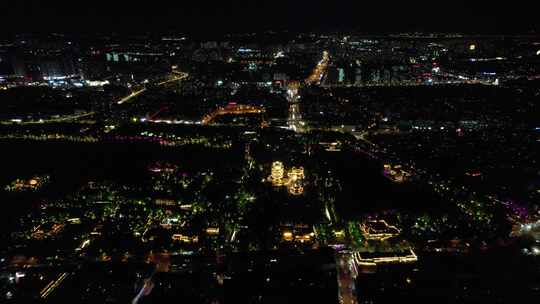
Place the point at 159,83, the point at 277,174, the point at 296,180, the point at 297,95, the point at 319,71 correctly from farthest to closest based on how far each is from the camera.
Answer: the point at 319,71
the point at 159,83
the point at 297,95
the point at 277,174
the point at 296,180

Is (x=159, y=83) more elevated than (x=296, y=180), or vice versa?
(x=159, y=83)

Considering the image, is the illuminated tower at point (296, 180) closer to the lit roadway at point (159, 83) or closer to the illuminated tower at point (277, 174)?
the illuminated tower at point (277, 174)

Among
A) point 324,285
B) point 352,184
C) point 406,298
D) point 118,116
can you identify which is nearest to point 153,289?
point 324,285

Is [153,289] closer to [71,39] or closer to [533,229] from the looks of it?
[533,229]

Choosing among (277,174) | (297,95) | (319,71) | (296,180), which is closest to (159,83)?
(297,95)

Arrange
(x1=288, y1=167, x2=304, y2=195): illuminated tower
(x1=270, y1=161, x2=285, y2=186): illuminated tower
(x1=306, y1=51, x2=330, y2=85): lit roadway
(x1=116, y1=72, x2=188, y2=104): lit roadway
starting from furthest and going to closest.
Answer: (x1=306, y1=51, x2=330, y2=85): lit roadway
(x1=116, y1=72, x2=188, y2=104): lit roadway
(x1=270, y1=161, x2=285, y2=186): illuminated tower
(x1=288, y1=167, x2=304, y2=195): illuminated tower

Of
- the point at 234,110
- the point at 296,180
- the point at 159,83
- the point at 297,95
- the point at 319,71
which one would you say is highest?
the point at 319,71

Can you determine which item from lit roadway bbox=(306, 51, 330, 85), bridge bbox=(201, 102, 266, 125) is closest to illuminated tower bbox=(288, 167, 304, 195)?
bridge bbox=(201, 102, 266, 125)

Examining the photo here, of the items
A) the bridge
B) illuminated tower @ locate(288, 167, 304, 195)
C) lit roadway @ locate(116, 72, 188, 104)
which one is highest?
lit roadway @ locate(116, 72, 188, 104)

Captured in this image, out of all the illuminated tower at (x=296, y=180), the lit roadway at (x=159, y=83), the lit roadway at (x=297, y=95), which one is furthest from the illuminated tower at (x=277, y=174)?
the lit roadway at (x=159, y=83)

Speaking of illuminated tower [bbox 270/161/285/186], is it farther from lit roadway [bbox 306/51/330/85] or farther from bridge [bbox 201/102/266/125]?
lit roadway [bbox 306/51/330/85]

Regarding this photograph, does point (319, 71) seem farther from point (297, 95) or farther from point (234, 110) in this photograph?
point (234, 110)
